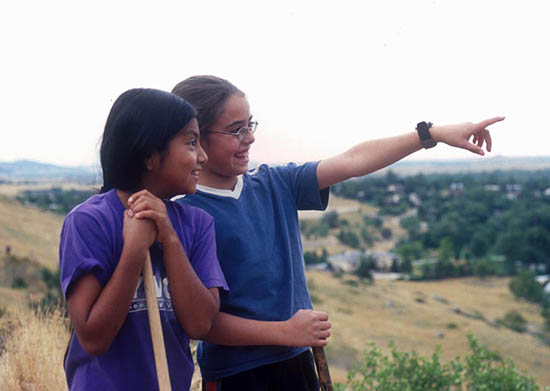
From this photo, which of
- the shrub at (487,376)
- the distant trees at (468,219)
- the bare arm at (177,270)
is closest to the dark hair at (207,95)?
the bare arm at (177,270)

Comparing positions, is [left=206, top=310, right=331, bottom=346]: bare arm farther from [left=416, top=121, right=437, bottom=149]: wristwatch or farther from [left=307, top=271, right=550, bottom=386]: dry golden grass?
[left=307, top=271, right=550, bottom=386]: dry golden grass

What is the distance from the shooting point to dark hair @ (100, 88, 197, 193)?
170cm

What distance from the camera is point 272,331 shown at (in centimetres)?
196

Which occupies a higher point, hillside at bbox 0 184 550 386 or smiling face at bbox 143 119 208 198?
smiling face at bbox 143 119 208 198

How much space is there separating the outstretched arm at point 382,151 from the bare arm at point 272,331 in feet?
1.73

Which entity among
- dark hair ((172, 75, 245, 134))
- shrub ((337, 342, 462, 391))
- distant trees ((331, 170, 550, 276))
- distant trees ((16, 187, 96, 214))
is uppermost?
dark hair ((172, 75, 245, 134))

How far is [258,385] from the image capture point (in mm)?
2049

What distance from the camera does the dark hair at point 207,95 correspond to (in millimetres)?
2086

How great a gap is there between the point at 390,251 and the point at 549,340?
1124 inches

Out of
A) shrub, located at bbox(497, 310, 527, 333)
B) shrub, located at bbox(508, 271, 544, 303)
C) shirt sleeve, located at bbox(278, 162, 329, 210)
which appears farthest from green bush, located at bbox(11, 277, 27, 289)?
shrub, located at bbox(508, 271, 544, 303)

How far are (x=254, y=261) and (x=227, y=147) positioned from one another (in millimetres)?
395

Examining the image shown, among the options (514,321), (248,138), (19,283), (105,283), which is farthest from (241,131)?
(514,321)

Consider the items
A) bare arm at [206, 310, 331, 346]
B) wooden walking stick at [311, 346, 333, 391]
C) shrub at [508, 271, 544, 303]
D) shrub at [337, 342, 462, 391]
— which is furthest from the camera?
shrub at [508, 271, 544, 303]

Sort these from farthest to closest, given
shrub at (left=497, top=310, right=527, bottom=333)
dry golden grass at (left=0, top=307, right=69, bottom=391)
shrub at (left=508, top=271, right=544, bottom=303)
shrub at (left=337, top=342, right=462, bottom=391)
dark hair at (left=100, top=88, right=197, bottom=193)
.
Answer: shrub at (left=508, top=271, right=544, bottom=303) < shrub at (left=497, top=310, right=527, bottom=333) < shrub at (left=337, top=342, right=462, bottom=391) < dry golden grass at (left=0, top=307, right=69, bottom=391) < dark hair at (left=100, top=88, right=197, bottom=193)
